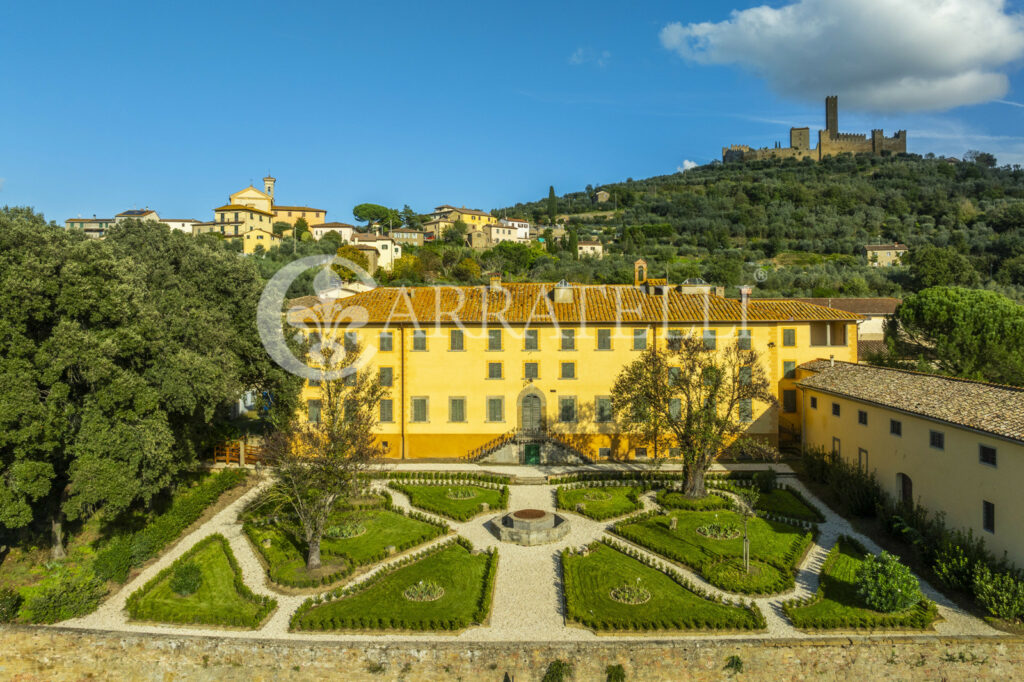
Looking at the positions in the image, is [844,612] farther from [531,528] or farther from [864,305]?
[864,305]

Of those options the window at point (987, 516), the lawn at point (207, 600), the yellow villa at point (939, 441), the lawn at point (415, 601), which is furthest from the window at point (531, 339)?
the window at point (987, 516)

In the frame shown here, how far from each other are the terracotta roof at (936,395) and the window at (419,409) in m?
19.4

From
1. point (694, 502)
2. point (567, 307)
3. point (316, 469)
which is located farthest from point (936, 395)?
point (316, 469)

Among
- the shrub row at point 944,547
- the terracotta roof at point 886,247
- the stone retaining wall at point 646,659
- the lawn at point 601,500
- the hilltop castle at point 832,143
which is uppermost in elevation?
the hilltop castle at point 832,143

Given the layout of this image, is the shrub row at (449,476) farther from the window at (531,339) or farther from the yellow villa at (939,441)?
the yellow villa at (939,441)

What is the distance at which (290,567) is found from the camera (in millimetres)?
18453

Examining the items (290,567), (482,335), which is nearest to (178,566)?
(290,567)

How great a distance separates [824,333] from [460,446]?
67.4 feet

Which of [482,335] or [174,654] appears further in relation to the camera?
[482,335]

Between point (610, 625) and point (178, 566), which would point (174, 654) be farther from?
point (610, 625)

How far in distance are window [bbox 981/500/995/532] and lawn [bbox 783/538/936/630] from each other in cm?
320

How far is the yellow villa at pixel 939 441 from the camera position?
625 inches

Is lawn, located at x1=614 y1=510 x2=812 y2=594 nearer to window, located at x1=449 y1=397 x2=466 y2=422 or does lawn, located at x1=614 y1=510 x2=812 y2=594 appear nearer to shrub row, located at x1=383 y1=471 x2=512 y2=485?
shrub row, located at x1=383 y1=471 x2=512 y2=485

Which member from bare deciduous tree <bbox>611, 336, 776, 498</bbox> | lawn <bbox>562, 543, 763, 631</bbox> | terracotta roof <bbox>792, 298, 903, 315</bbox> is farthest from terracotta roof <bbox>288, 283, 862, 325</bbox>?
terracotta roof <bbox>792, 298, 903, 315</bbox>
